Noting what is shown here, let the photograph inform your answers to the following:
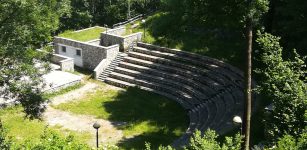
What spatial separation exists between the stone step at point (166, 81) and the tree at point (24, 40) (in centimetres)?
1139

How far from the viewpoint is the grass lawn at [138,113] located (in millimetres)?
23594

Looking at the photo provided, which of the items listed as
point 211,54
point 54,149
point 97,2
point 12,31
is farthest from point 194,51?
point 97,2

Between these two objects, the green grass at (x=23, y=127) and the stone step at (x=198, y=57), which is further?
the stone step at (x=198, y=57)

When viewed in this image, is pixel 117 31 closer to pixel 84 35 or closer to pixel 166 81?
pixel 84 35

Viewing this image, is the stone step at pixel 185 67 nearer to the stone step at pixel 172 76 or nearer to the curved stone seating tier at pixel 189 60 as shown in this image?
the curved stone seating tier at pixel 189 60

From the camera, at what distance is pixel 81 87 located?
103 ft

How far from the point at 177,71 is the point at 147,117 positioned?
5.74m

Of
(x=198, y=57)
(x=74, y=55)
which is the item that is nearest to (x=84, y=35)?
(x=74, y=55)

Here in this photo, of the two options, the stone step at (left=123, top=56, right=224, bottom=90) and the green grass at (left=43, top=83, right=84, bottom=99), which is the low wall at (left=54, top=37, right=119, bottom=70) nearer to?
the stone step at (left=123, top=56, right=224, bottom=90)

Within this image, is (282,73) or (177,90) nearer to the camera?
(282,73)

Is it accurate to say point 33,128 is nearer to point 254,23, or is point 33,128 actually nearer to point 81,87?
point 81,87

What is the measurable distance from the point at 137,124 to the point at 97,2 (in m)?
33.3

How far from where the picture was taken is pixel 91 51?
113ft

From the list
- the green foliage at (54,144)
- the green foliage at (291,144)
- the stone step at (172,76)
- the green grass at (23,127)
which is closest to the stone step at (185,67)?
the stone step at (172,76)
